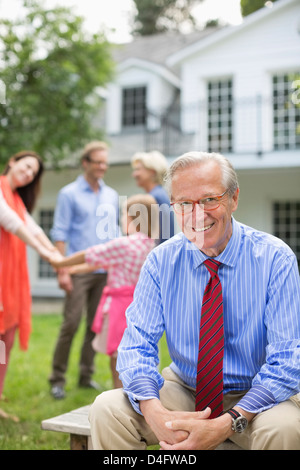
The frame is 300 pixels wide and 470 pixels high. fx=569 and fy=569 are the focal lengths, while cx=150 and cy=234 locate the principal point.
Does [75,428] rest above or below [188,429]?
below

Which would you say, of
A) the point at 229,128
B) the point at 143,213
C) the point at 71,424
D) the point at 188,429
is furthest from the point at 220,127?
the point at 188,429

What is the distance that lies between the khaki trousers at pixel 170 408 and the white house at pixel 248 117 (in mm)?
10150

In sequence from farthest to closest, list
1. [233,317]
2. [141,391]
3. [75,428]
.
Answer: [75,428] → [233,317] → [141,391]

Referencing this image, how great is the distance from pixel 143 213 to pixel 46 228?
12071 millimetres

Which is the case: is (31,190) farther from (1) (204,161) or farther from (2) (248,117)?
(2) (248,117)

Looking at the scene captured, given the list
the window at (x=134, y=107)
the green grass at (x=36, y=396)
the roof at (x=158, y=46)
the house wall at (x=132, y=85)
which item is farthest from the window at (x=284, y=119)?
the green grass at (x=36, y=396)

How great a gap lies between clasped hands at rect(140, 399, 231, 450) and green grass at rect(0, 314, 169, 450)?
0.51 meters

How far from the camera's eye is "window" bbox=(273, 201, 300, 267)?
13039 mm

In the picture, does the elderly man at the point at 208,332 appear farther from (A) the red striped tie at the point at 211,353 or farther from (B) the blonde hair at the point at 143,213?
(B) the blonde hair at the point at 143,213

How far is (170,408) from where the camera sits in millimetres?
2113

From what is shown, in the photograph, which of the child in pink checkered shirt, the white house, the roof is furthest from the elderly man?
the roof

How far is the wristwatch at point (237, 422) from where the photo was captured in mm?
1854

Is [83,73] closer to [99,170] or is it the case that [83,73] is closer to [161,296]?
[99,170]

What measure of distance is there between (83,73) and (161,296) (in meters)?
10.7
